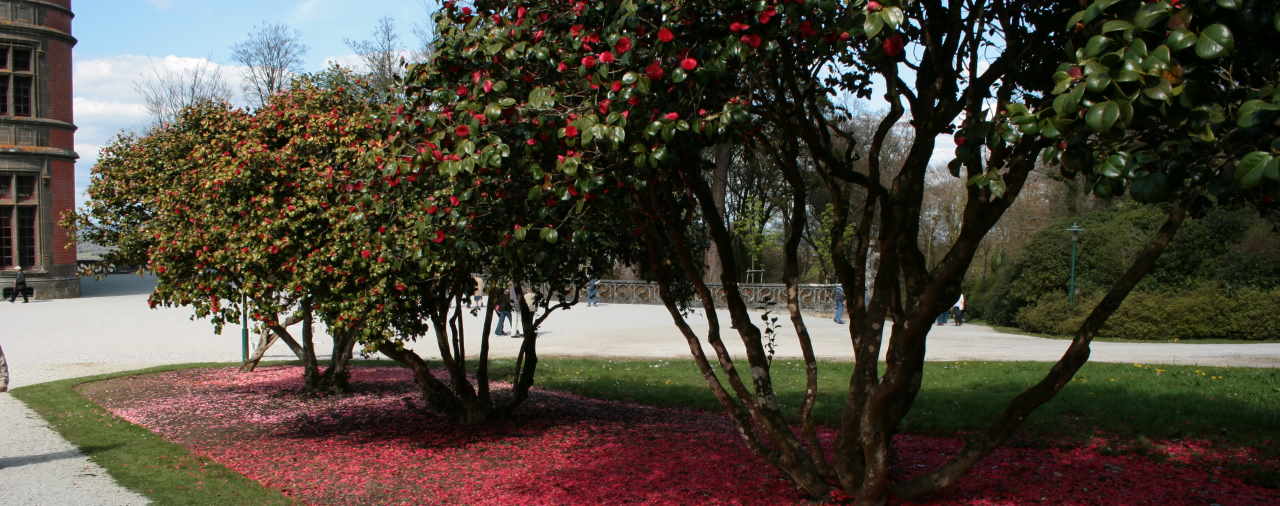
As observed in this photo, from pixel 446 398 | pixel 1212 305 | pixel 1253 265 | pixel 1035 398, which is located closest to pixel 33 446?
pixel 446 398

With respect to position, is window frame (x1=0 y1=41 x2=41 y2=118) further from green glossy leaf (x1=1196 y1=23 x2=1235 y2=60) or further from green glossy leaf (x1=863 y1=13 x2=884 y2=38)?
green glossy leaf (x1=1196 y1=23 x2=1235 y2=60)

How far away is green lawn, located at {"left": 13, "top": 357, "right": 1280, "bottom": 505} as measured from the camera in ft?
23.8

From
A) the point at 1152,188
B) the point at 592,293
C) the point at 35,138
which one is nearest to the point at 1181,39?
the point at 1152,188

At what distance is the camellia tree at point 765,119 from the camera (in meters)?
4.30

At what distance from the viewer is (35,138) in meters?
34.4

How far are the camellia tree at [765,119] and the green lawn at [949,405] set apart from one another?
282 cm

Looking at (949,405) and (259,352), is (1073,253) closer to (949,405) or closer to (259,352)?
(949,405)

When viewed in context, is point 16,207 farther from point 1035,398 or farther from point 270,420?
point 1035,398

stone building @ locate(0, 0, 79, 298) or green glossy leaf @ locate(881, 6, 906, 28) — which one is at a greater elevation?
stone building @ locate(0, 0, 79, 298)

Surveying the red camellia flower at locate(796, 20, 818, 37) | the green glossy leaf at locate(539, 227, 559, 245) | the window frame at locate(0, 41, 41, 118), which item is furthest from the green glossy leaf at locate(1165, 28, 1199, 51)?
the window frame at locate(0, 41, 41, 118)

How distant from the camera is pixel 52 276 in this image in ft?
115

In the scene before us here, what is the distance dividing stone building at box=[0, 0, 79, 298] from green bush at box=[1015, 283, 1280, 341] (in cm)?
3547

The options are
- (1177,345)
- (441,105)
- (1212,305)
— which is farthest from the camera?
(1212,305)

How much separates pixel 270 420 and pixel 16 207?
1235 inches
